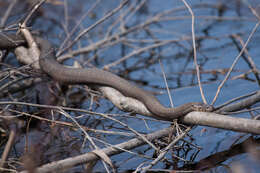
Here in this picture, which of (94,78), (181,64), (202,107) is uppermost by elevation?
(181,64)

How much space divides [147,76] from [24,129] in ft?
7.64

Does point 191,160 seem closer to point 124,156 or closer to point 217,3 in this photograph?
point 124,156

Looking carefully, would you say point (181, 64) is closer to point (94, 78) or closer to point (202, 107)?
point (94, 78)

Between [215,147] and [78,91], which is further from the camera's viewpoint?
[78,91]

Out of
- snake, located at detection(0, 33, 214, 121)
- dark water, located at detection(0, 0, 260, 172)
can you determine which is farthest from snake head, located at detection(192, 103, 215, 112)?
dark water, located at detection(0, 0, 260, 172)

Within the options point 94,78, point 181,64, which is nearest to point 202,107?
point 94,78

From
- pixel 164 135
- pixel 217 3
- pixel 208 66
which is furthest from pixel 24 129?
pixel 217 3

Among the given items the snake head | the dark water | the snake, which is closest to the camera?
the snake head

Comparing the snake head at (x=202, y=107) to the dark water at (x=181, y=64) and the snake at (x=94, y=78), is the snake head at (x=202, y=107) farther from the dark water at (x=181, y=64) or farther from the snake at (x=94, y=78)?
the dark water at (x=181, y=64)

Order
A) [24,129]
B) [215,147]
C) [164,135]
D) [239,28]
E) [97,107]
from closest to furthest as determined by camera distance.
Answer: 1. [164,135]
2. [215,147]
3. [24,129]
4. [97,107]
5. [239,28]

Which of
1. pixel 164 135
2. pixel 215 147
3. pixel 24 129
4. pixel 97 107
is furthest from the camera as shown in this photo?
pixel 97 107

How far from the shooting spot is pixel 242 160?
3.38 meters

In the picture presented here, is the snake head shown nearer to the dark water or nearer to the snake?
the snake

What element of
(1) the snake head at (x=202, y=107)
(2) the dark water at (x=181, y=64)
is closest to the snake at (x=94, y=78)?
(1) the snake head at (x=202, y=107)
